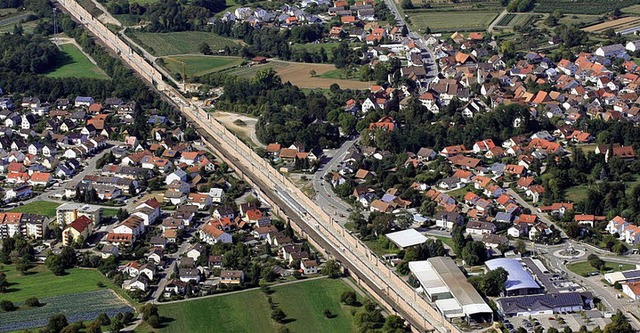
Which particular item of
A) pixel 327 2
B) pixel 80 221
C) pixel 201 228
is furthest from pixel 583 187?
pixel 327 2

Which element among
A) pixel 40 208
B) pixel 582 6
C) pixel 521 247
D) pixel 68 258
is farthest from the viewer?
pixel 582 6

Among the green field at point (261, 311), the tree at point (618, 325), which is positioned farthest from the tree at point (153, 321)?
the tree at point (618, 325)

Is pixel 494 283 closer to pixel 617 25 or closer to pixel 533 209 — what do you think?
pixel 533 209

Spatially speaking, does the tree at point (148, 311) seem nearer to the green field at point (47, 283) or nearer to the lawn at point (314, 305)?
the green field at point (47, 283)

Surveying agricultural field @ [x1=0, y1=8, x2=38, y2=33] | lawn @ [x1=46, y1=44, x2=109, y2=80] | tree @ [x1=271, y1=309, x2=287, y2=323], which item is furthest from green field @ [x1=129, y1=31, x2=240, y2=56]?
tree @ [x1=271, y1=309, x2=287, y2=323]

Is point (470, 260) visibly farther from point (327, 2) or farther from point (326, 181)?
point (327, 2)

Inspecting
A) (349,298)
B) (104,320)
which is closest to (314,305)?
(349,298)
